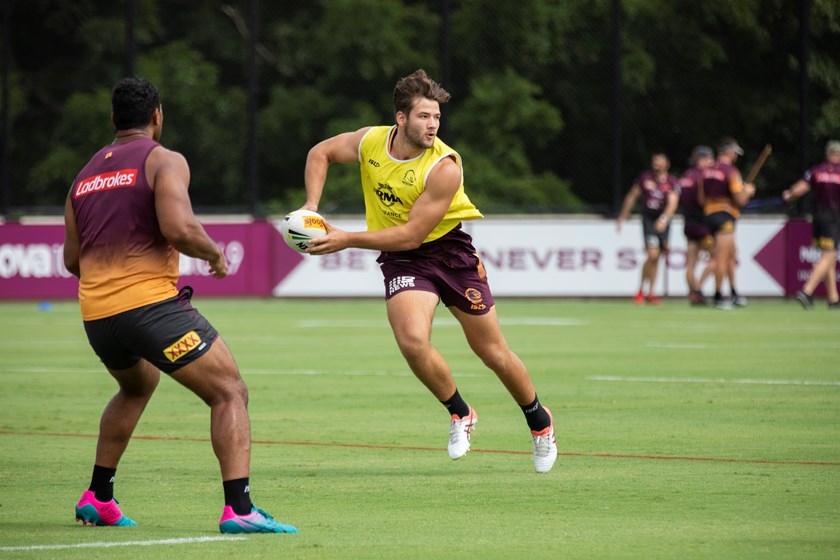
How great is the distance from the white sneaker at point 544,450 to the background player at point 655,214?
51.7 ft

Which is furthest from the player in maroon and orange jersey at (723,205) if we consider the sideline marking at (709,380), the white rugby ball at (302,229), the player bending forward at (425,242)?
the white rugby ball at (302,229)

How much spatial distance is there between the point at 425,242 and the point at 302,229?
134 centimetres

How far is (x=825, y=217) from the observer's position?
23.5 meters

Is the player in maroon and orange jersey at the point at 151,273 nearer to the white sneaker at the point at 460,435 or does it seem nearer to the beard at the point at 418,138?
the beard at the point at 418,138

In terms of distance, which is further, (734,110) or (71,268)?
(734,110)

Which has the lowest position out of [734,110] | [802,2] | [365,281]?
[365,281]

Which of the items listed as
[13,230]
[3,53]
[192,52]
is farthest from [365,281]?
[192,52]

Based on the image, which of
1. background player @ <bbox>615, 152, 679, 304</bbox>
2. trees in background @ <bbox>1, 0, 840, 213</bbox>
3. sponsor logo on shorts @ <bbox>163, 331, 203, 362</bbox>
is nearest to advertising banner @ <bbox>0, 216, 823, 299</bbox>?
background player @ <bbox>615, 152, 679, 304</bbox>

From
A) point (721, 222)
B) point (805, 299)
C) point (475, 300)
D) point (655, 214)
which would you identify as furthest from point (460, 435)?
point (655, 214)

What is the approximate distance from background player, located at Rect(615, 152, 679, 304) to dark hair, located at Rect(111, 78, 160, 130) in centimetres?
1789

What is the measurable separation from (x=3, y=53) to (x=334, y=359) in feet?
50.7

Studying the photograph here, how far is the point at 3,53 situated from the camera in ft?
Result: 94.7

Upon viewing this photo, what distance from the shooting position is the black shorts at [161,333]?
6.71 m

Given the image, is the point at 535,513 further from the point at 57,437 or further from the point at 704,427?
the point at 57,437
